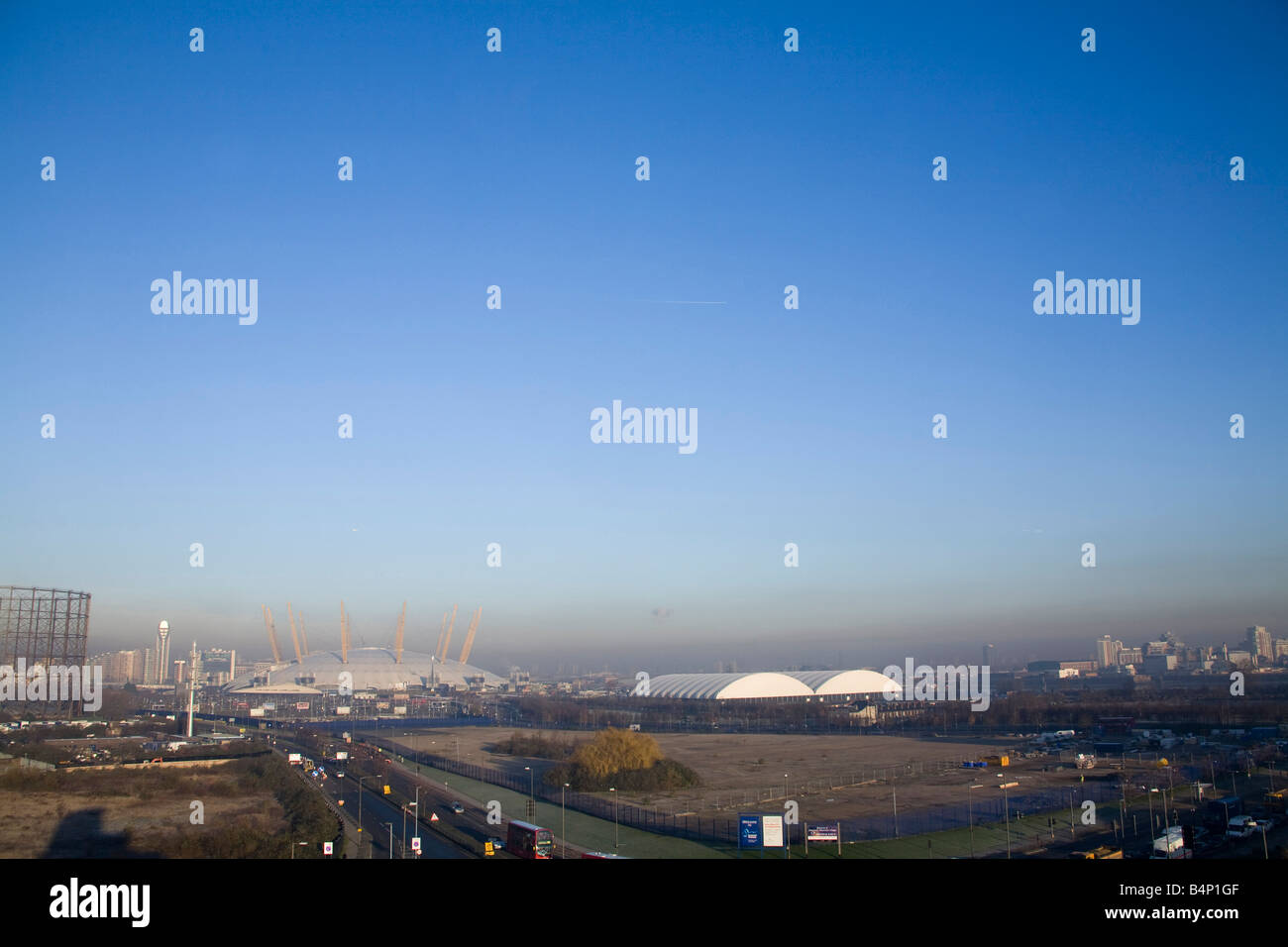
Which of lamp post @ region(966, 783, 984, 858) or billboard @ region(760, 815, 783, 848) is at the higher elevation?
billboard @ region(760, 815, 783, 848)

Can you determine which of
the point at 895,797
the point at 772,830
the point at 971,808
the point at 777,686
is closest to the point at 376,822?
the point at 772,830

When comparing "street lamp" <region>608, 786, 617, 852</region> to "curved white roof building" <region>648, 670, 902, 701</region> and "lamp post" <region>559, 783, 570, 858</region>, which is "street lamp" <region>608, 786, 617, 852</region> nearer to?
"lamp post" <region>559, 783, 570, 858</region>

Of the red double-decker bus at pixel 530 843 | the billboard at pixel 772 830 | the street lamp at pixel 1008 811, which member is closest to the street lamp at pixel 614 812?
the red double-decker bus at pixel 530 843

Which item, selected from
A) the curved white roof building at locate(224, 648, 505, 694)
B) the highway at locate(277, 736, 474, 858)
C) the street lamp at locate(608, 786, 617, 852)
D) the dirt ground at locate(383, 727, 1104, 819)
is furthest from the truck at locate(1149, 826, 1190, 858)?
the curved white roof building at locate(224, 648, 505, 694)

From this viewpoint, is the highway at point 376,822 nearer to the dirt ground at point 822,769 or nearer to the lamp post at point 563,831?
the lamp post at point 563,831

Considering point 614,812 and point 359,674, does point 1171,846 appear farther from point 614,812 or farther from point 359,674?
point 359,674

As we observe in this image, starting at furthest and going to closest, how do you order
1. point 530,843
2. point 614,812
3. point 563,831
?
1. point 614,812
2. point 563,831
3. point 530,843
